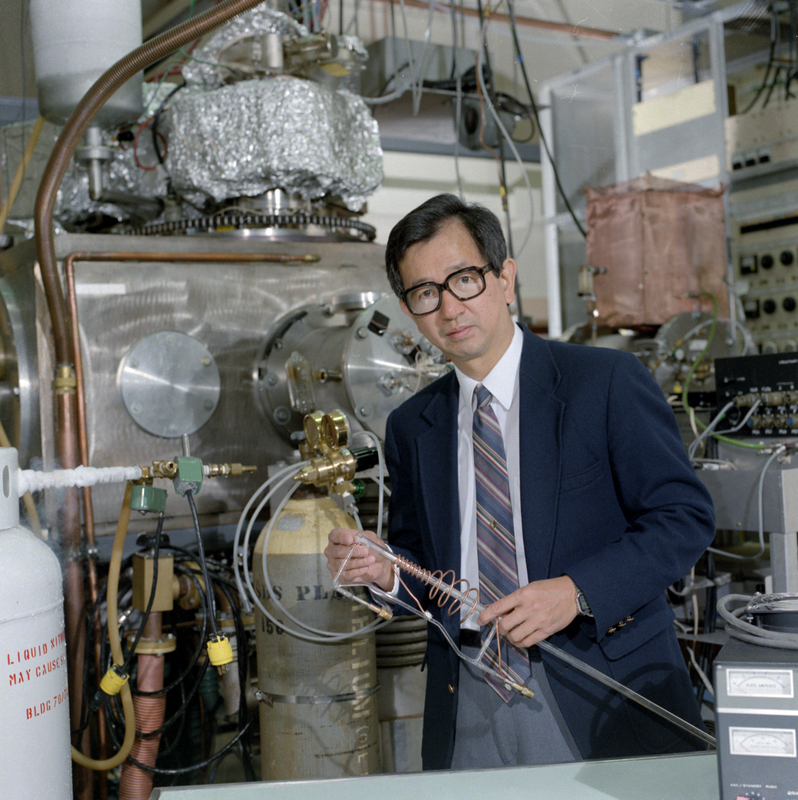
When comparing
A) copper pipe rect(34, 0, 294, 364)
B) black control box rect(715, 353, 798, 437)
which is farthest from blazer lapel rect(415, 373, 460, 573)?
black control box rect(715, 353, 798, 437)

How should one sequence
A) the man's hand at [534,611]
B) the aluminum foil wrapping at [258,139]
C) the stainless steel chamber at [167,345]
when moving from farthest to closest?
the aluminum foil wrapping at [258,139], the stainless steel chamber at [167,345], the man's hand at [534,611]

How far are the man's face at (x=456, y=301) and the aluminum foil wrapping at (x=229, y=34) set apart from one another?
1.09 meters

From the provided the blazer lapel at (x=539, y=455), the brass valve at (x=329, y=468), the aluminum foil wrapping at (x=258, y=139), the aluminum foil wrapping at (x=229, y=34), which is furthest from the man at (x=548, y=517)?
the aluminum foil wrapping at (x=229, y=34)

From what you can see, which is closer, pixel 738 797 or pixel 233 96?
pixel 738 797

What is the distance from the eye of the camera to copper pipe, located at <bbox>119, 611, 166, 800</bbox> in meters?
1.63

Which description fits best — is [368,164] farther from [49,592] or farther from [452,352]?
[49,592]

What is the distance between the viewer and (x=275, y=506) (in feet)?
5.92

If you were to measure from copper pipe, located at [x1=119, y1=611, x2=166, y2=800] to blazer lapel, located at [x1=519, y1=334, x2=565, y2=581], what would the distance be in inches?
33.0

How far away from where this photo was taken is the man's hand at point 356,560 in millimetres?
1166

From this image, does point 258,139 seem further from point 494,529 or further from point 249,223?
point 494,529

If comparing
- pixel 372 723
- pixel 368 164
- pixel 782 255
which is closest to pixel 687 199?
pixel 782 255

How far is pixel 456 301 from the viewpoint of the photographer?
1200mm

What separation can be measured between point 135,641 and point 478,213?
93 cm

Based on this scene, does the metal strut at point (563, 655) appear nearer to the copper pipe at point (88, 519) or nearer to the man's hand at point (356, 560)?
the man's hand at point (356, 560)
